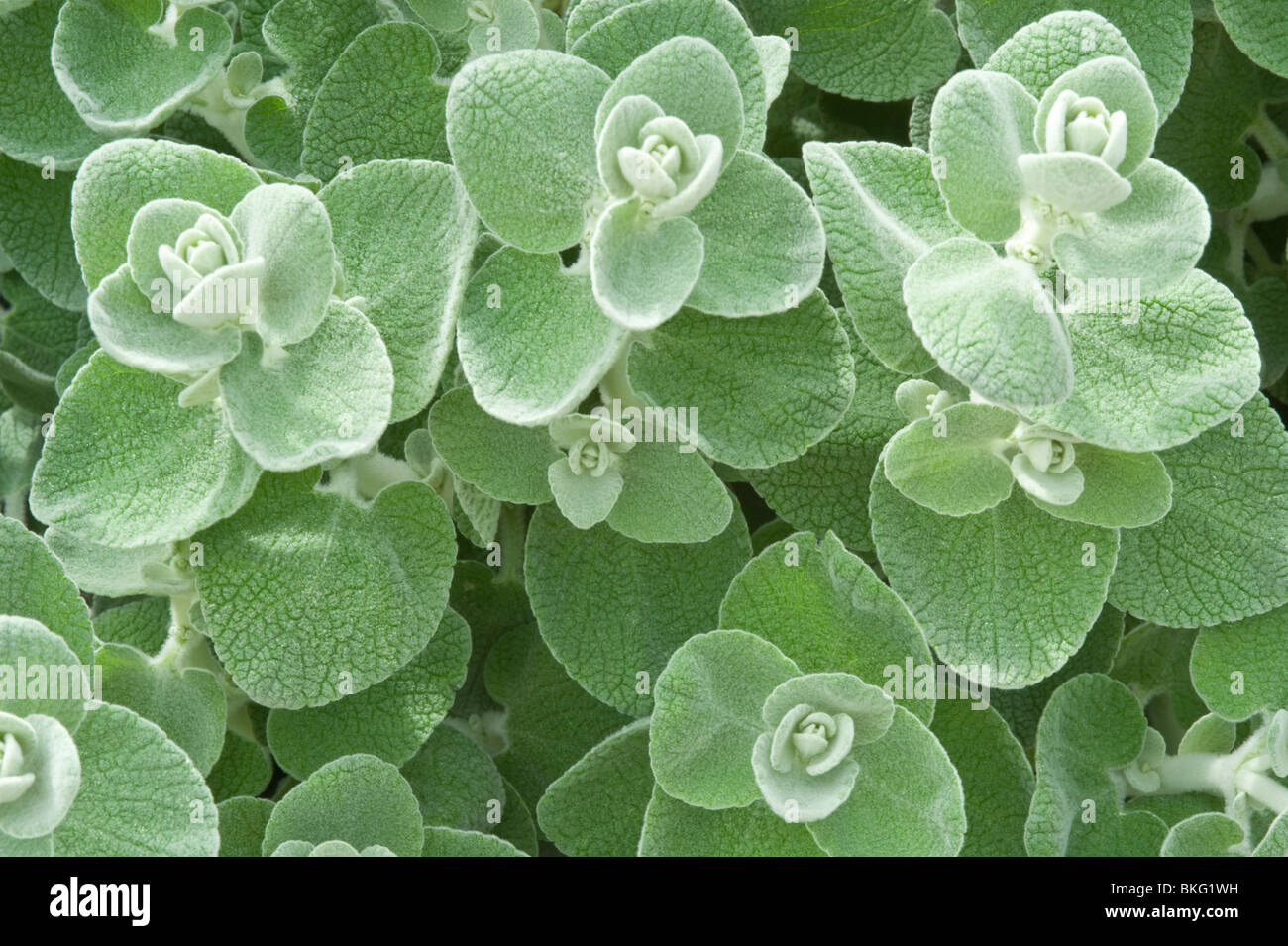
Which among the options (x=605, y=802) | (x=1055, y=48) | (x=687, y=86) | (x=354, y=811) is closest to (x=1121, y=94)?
Result: (x=1055, y=48)

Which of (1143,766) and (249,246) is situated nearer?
(249,246)

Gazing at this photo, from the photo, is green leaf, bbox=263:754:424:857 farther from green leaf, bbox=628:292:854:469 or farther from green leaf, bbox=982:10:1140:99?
green leaf, bbox=982:10:1140:99

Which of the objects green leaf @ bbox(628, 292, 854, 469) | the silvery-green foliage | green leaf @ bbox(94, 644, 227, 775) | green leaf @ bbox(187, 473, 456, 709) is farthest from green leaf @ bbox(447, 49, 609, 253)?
green leaf @ bbox(94, 644, 227, 775)

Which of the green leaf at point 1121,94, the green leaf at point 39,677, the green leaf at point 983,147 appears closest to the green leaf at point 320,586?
the green leaf at point 39,677

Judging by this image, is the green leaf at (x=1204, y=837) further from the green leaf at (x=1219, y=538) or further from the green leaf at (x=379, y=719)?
the green leaf at (x=379, y=719)

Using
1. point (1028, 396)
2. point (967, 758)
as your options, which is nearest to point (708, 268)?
point (1028, 396)

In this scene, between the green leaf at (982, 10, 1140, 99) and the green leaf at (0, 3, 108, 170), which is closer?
the green leaf at (982, 10, 1140, 99)

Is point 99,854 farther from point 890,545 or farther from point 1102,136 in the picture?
point 1102,136
